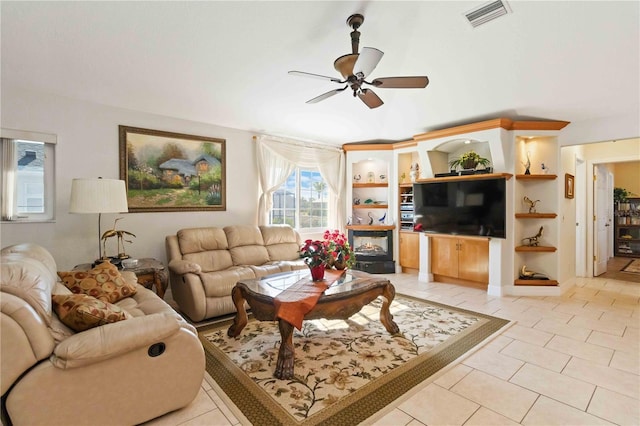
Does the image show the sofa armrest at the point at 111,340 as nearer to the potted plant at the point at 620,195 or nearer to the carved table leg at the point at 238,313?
the carved table leg at the point at 238,313

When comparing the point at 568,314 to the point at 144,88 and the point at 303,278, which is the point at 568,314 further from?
the point at 144,88

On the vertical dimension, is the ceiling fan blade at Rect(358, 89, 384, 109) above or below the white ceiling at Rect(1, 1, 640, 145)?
below

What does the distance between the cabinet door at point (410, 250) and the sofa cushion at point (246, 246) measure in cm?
271

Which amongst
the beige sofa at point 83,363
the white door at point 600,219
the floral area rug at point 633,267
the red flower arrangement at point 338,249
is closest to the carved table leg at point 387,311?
the red flower arrangement at point 338,249

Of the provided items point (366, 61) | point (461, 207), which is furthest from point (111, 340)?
point (461, 207)

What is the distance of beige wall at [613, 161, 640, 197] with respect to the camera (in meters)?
7.84

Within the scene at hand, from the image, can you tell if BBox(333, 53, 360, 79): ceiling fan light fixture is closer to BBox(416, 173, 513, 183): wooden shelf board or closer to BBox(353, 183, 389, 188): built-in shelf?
BBox(416, 173, 513, 183): wooden shelf board

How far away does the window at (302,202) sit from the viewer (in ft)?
18.3

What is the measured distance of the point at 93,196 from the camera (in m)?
3.03

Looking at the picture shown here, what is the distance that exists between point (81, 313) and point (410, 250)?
499cm

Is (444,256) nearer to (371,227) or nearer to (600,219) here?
(371,227)

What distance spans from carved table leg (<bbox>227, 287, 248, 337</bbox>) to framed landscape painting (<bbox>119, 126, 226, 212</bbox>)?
6.59 feet

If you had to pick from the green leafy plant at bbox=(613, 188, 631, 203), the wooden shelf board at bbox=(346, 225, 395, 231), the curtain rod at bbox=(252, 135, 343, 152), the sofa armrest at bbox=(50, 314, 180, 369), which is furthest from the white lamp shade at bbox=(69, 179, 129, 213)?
the green leafy plant at bbox=(613, 188, 631, 203)

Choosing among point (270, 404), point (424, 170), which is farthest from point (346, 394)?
point (424, 170)
